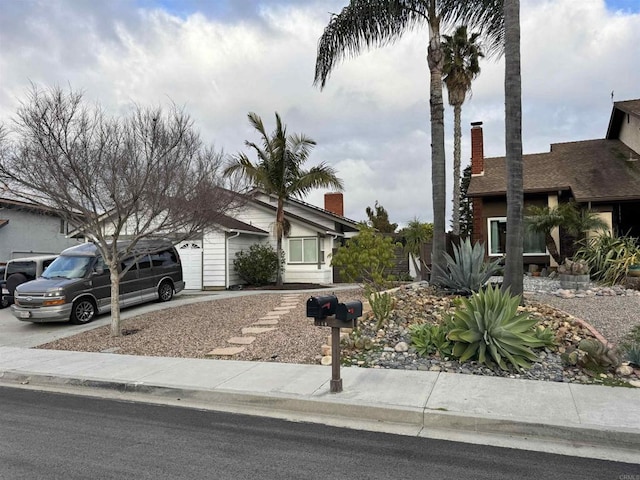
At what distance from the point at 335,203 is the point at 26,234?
1651 cm

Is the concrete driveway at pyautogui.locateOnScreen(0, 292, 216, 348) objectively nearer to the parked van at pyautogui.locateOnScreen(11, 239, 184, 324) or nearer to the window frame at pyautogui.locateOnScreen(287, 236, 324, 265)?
the parked van at pyautogui.locateOnScreen(11, 239, 184, 324)

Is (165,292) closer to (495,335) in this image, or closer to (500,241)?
(495,335)

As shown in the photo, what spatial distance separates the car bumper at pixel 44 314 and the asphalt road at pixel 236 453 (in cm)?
706

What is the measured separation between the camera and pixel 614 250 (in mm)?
13867

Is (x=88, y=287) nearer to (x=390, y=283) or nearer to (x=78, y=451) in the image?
(x=390, y=283)

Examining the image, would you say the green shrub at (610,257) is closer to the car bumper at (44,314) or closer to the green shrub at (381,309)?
the green shrub at (381,309)

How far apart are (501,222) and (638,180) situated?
4.73m

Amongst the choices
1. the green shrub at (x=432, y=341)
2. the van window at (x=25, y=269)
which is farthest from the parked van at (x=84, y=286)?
the green shrub at (x=432, y=341)

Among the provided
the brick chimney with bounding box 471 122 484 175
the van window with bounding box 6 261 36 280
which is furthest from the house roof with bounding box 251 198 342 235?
the van window with bounding box 6 261 36 280

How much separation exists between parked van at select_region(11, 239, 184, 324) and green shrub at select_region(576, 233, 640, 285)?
470 inches

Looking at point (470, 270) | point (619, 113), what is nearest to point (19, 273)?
point (470, 270)

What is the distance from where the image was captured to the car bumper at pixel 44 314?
12.2 metres

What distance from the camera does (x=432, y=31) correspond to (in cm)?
1248

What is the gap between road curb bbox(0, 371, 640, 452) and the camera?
472 cm
